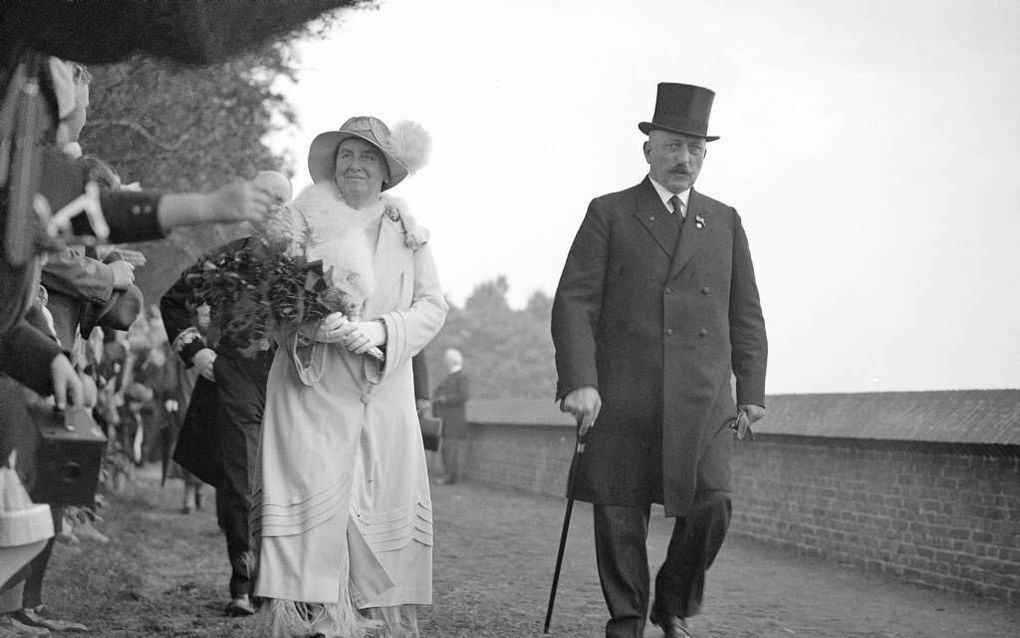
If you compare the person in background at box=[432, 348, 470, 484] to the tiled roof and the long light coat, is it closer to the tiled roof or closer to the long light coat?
the tiled roof

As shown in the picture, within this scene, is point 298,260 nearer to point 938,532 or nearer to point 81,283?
point 81,283

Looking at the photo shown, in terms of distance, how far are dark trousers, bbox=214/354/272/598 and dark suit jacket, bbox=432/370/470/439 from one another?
17630mm

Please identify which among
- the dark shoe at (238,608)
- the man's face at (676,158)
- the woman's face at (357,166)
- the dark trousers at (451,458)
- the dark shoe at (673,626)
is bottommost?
the dark shoe at (238,608)

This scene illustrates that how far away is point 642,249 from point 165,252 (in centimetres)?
1627

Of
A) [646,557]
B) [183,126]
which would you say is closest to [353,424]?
[646,557]

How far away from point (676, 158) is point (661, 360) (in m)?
1.03

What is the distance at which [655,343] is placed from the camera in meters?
6.84

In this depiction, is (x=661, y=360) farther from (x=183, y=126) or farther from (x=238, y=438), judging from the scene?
(x=183, y=126)

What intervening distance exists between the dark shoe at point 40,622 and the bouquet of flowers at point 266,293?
157 centimetres

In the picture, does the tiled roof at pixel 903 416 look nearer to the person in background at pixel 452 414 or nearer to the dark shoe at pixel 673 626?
the dark shoe at pixel 673 626

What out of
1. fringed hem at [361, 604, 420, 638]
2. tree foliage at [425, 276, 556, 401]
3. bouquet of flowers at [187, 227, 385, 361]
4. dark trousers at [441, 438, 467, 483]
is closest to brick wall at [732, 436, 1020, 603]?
fringed hem at [361, 604, 420, 638]

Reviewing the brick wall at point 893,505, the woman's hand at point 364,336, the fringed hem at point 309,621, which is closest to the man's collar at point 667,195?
the woman's hand at point 364,336

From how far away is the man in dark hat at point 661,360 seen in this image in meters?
6.68

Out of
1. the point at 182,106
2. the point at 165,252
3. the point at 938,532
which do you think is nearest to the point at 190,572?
the point at 938,532
